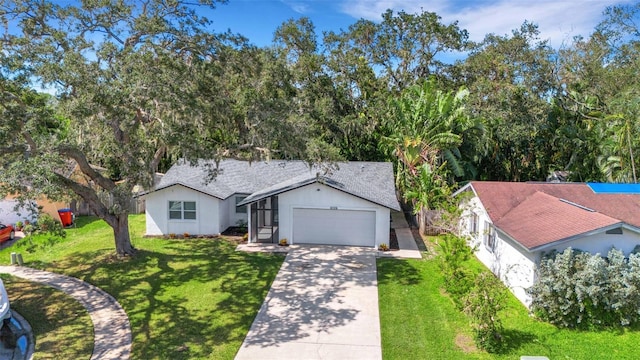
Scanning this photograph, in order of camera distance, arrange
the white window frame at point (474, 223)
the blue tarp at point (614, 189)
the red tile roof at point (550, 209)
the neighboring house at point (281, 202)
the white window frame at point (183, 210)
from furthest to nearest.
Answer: the white window frame at point (183, 210) < the neighboring house at point (281, 202) < the white window frame at point (474, 223) < the blue tarp at point (614, 189) < the red tile roof at point (550, 209)

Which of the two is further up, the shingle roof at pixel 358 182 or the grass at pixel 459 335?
the shingle roof at pixel 358 182

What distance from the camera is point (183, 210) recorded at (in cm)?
2088

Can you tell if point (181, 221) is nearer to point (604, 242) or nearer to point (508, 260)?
point (508, 260)

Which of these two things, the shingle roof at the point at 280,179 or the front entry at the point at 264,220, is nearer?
the shingle roof at the point at 280,179

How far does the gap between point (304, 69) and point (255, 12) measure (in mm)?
12948

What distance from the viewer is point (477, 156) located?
25219 millimetres

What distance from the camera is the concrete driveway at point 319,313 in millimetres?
10250

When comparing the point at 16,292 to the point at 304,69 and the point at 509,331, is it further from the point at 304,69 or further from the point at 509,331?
the point at 304,69

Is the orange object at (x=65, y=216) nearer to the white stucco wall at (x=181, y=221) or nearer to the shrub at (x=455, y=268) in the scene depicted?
the white stucco wall at (x=181, y=221)

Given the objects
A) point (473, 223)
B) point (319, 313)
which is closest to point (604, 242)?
point (473, 223)

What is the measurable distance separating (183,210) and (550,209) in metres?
15.9

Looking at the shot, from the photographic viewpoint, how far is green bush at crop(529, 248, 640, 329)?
36.2ft


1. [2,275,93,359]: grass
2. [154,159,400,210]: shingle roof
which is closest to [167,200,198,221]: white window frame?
[154,159,400,210]: shingle roof

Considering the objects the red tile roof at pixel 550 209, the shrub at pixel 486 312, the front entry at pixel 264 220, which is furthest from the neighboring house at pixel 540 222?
the front entry at pixel 264 220
